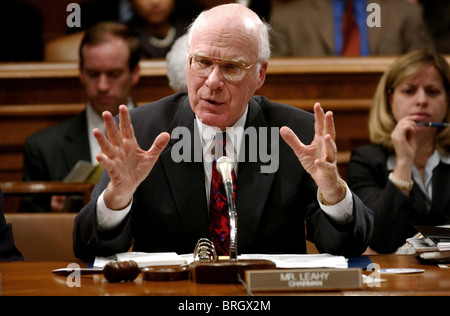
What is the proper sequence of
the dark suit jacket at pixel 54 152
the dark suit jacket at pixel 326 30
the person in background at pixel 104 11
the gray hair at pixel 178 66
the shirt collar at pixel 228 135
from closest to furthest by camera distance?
1. the shirt collar at pixel 228 135
2. the gray hair at pixel 178 66
3. the dark suit jacket at pixel 54 152
4. the dark suit jacket at pixel 326 30
5. the person in background at pixel 104 11

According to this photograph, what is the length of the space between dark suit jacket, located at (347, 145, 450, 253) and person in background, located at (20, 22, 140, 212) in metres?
1.57

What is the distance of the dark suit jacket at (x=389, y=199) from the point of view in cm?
308

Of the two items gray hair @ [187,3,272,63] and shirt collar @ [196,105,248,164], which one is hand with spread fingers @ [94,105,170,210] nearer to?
shirt collar @ [196,105,248,164]

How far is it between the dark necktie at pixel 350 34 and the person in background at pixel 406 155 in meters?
1.24

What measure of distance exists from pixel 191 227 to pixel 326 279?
2.73 ft

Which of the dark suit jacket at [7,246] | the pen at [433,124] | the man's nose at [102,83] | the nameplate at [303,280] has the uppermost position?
the man's nose at [102,83]

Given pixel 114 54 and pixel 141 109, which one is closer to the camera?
pixel 141 109

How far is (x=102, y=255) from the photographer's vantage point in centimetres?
202

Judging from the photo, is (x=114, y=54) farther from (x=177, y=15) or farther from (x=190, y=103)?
(x=190, y=103)

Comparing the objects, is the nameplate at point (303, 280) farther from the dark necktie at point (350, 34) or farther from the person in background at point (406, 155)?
the dark necktie at point (350, 34)

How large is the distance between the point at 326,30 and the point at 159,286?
3434 mm

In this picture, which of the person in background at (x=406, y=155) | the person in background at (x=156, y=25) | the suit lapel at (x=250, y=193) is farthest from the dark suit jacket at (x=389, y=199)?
the person in background at (x=156, y=25)

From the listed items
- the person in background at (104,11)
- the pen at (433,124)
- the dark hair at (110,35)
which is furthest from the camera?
the person in background at (104,11)
